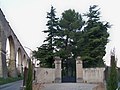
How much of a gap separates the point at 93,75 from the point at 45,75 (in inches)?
188

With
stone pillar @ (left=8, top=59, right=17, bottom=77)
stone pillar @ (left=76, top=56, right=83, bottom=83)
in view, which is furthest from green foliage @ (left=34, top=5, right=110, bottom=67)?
stone pillar @ (left=8, top=59, right=17, bottom=77)

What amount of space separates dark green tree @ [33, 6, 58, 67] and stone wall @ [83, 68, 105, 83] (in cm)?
534

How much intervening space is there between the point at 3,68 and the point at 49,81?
33.9ft

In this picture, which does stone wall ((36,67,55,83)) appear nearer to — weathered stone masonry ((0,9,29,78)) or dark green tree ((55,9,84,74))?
dark green tree ((55,9,84,74))

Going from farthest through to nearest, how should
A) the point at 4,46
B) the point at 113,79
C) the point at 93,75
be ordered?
the point at 4,46 < the point at 93,75 < the point at 113,79

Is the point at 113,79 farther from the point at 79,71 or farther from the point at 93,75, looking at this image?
the point at 79,71

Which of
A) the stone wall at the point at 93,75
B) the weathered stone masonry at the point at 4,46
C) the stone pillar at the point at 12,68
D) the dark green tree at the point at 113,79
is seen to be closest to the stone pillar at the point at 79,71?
the stone wall at the point at 93,75

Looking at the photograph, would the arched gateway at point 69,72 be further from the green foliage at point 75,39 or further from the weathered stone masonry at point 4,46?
the weathered stone masonry at point 4,46

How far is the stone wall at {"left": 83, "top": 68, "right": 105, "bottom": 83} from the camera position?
31334 millimetres

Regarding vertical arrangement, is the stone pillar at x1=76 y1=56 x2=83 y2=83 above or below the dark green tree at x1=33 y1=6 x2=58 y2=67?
below

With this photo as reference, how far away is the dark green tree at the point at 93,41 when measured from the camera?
35.8 metres

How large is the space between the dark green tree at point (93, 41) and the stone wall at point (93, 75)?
3193 mm

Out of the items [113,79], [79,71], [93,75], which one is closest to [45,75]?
[79,71]

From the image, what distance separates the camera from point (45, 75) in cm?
3150
